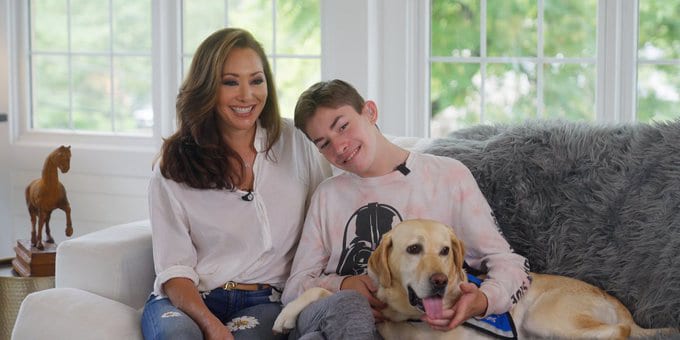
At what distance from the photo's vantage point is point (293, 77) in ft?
12.4

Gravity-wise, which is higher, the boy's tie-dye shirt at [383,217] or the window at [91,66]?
the window at [91,66]

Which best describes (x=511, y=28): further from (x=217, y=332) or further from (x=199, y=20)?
(x=217, y=332)

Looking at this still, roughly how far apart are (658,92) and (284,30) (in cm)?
142

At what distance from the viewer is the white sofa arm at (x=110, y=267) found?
239cm

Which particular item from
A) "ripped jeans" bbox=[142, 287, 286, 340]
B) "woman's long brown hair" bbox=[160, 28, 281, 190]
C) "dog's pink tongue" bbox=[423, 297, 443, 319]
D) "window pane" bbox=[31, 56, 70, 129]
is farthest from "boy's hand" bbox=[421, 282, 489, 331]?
"window pane" bbox=[31, 56, 70, 129]

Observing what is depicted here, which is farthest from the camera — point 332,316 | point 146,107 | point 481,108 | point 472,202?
point 146,107

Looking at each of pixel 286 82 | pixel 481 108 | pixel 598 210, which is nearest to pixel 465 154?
pixel 598 210

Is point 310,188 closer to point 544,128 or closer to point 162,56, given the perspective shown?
point 544,128

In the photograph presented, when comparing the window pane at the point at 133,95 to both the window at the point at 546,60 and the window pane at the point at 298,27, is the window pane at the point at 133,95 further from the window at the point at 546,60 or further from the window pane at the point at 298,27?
the window at the point at 546,60

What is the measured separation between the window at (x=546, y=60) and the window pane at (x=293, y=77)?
1.54 ft

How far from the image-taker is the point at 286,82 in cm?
380

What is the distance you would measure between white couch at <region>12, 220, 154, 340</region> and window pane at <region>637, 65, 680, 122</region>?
1687 millimetres

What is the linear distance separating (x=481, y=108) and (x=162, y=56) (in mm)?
1353

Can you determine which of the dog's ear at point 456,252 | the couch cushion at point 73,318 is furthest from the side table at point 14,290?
the dog's ear at point 456,252
